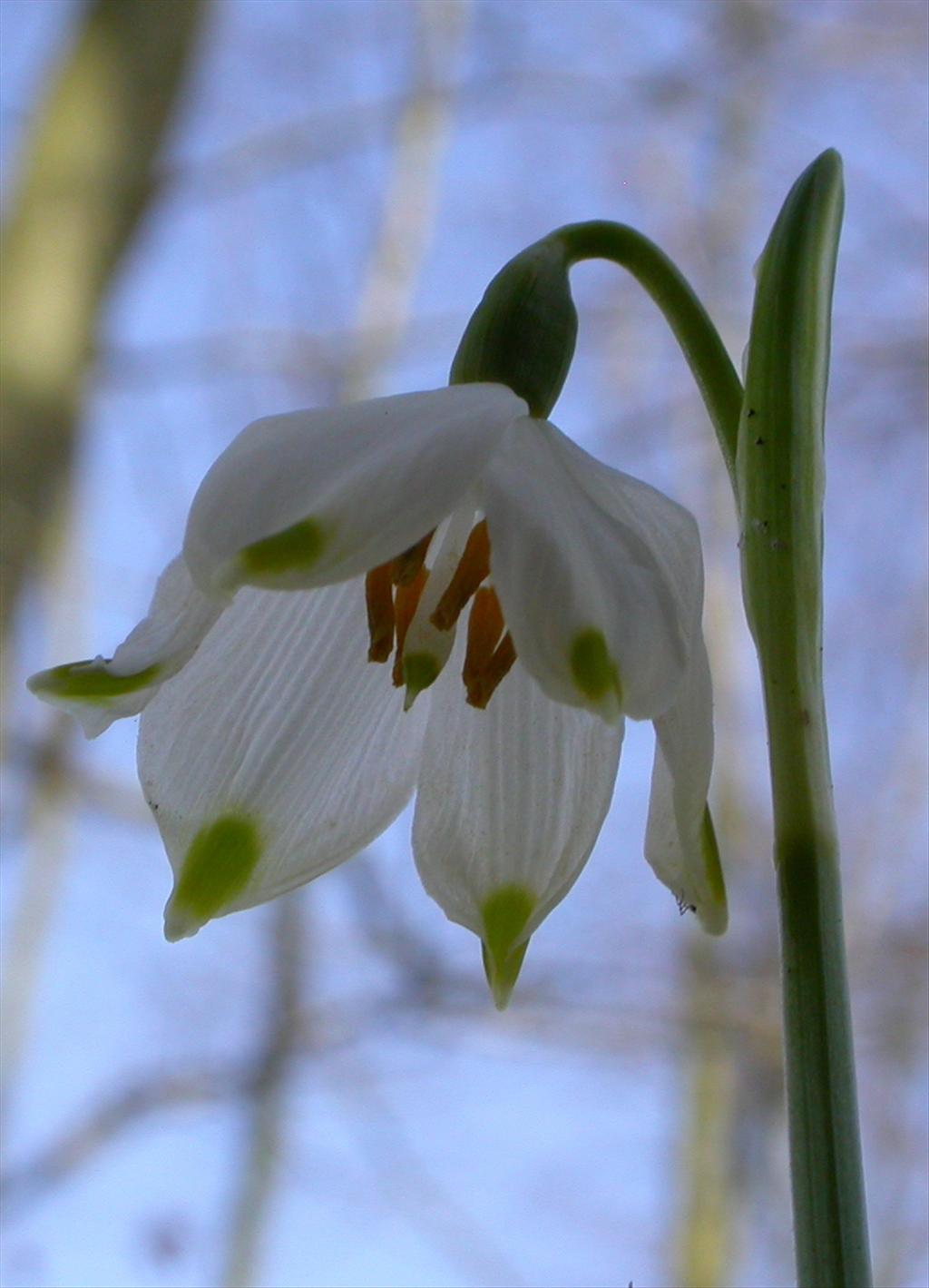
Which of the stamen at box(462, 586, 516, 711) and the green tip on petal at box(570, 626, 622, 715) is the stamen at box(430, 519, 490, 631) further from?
Result: the green tip on petal at box(570, 626, 622, 715)

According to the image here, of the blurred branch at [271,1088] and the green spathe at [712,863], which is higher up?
the green spathe at [712,863]

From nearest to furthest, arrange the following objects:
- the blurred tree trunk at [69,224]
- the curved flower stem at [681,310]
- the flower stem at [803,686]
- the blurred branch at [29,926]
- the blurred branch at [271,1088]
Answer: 1. the flower stem at [803,686]
2. the curved flower stem at [681,310]
3. the blurred tree trunk at [69,224]
4. the blurred branch at [29,926]
5. the blurred branch at [271,1088]

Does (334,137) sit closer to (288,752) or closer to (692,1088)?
(692,1088)

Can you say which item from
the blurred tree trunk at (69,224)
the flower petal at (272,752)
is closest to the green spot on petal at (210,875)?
the flower petal at (272,752)

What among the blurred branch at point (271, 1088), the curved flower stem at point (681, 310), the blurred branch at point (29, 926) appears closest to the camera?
the curved flower stem at point (681, 310)

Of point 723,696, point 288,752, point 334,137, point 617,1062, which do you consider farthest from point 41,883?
point 288,752

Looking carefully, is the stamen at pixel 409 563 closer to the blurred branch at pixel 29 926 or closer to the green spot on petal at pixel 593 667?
the green spot on petal at pixel 593 667

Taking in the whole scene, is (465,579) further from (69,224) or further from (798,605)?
(69,224)
